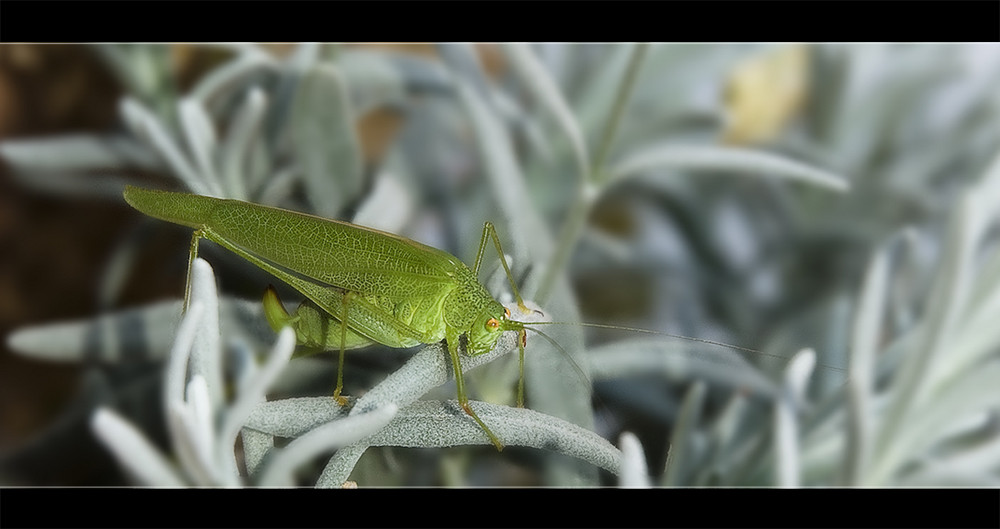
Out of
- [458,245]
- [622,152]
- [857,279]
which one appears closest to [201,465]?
[458,245]

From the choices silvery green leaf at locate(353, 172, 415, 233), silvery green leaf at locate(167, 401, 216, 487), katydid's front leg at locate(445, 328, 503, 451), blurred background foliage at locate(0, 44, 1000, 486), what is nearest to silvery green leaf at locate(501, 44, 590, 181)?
blurred background foliage at locate(0, 44, 1000, 486)

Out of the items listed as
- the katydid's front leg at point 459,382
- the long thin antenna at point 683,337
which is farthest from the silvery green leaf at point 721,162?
the katydid's front leg at point 459,382

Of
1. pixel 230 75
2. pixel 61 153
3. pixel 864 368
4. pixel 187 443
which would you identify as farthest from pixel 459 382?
pixel 61 153

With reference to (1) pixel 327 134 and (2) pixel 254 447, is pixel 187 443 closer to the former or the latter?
(2) pixel 254 447

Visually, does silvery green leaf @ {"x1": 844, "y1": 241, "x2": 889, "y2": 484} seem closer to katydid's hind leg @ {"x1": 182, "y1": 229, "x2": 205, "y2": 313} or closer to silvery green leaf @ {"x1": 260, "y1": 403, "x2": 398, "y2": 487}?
silvery green leaf @ {"x1": 260, "y1": 403, "x2": 398, "y2": 487}

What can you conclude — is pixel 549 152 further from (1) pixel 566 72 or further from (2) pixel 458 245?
(2) pixel 458 245

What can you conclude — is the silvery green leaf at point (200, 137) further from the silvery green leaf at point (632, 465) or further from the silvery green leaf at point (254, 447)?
the silvery green leaf at point (632, 465)
